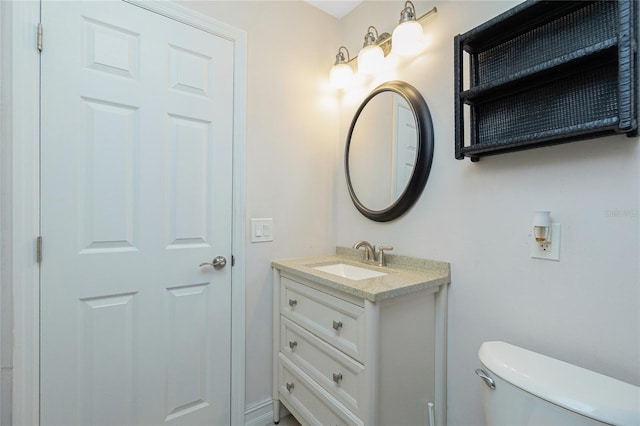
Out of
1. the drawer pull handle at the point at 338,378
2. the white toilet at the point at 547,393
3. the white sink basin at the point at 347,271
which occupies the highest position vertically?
the white sink basin at the point at 347,271

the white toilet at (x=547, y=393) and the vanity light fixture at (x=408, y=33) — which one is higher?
the vanity light fixture at (x=408, y=33)

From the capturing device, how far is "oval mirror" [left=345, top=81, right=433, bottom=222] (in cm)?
144

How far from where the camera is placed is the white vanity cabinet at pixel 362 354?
111cm

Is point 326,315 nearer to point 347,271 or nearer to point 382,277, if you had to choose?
point 382,277

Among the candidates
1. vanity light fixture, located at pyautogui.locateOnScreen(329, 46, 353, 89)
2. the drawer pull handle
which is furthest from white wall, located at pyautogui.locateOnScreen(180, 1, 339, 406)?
the drawer pull handle

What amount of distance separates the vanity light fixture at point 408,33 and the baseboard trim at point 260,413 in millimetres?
1966

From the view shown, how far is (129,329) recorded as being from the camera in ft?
4.27

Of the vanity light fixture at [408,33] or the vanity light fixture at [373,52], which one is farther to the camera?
the vanity light fixture at [373,52]

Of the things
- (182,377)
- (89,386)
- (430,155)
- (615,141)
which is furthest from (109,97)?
(615,141)

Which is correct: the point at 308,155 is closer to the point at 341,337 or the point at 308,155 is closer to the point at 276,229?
the point at 276,229

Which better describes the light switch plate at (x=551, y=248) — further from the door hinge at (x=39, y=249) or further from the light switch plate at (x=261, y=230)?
the door hinge at (x=39, y=249)

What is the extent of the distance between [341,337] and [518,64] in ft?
4.04

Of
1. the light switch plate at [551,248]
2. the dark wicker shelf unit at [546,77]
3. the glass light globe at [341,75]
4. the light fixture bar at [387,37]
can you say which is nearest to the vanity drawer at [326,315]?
the light switch plate at [551,248]

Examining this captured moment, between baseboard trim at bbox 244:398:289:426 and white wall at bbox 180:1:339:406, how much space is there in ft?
0.09
